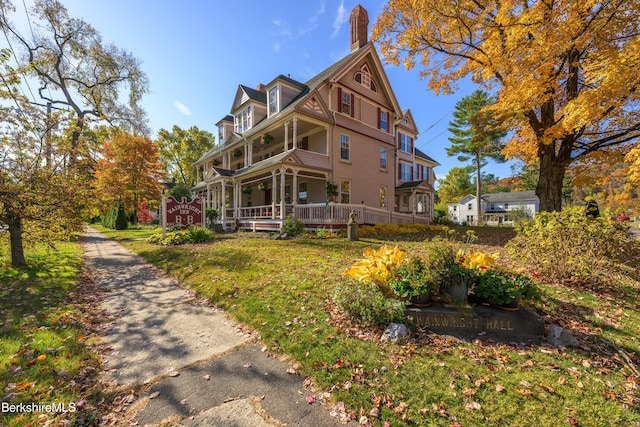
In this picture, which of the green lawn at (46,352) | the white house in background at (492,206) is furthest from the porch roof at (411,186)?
the white house in background at (492,206)

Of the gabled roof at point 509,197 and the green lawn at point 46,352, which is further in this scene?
the gabled roof at point 509,197

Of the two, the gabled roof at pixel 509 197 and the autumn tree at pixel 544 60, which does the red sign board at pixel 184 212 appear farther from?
the gabled roof at pixel 509 197

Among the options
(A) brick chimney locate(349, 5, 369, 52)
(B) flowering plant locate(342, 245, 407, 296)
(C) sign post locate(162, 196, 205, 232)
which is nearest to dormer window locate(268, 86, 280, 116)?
(A) brick chimney locate(349, 5, 369, 52)

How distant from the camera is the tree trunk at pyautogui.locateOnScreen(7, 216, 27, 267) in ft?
23.8

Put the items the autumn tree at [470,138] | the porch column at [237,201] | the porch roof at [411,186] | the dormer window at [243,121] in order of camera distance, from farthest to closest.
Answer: the autumn tree at [470,138], the porch roof at [411,186], the dormer window at [243,121], the porch column at [237,201]

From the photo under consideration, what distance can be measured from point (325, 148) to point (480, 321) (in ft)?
48.5

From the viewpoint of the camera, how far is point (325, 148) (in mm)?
17094

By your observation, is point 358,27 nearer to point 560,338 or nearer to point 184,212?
point 184,212

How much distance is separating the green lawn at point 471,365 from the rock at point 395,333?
0.36ft

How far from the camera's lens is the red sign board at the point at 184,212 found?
44.4 feet

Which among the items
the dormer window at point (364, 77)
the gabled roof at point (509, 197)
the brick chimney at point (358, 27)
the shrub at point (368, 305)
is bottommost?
the shrub at point (368, 305)

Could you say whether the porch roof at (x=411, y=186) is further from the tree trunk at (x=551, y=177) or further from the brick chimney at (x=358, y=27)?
the brick chimney at (x=358, y=27)

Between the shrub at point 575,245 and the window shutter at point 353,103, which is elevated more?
the window shutter at point 353,103

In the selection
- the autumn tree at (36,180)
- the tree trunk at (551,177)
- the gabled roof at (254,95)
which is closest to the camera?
the autumn tree at (36,180)
